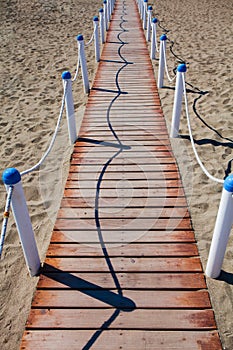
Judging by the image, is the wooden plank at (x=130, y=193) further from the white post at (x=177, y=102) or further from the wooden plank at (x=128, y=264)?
the white post at (x=177, y=102)

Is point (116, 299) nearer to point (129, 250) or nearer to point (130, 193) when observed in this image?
point (129, 250)

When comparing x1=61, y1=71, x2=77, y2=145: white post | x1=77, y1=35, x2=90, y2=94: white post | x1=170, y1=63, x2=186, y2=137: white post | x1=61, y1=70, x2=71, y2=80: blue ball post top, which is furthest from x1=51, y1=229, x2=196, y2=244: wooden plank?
x1=77, y1=35, x2=90, y2=94: white post

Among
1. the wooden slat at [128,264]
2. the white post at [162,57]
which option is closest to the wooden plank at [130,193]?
the wooden slat at [128,264]

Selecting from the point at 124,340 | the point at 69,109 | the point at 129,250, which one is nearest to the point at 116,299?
the point at 124,340

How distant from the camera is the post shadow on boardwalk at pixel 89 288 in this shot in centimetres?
283

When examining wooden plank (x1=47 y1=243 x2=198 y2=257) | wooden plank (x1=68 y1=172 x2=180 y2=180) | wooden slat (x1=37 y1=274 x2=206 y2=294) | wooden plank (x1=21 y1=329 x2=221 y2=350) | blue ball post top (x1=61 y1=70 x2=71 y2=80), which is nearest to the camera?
wooden plank (x1=21 y1=329 x2=221 y2=350)

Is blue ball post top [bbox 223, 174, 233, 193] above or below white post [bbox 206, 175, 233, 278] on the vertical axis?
above

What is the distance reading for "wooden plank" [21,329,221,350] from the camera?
2.54 m

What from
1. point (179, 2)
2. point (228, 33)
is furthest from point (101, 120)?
point (179, 2)

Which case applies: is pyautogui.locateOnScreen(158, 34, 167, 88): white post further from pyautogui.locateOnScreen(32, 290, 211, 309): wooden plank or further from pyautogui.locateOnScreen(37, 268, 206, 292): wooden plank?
pyautogui.locateOnScreen(32, 290, 211, 309): wooden plank

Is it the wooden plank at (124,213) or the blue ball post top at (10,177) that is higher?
the blue ball post top at (10,177)

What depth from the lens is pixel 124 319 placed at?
8.93 feet

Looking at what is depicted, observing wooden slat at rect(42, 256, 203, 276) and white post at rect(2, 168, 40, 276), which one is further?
wooden slat at rect(42, 256, 203, 276)

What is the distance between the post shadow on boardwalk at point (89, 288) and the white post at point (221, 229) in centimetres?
84
